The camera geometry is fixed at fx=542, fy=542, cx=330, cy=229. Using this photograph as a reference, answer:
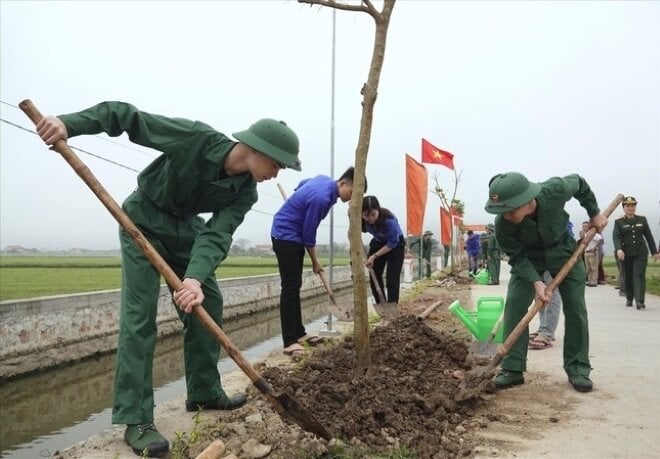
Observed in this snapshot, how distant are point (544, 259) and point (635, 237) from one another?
576cm

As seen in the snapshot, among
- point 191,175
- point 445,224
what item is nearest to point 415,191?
point 445,224

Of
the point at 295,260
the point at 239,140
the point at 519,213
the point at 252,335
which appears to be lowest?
the point at 252,335

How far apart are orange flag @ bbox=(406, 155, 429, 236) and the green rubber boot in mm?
7976

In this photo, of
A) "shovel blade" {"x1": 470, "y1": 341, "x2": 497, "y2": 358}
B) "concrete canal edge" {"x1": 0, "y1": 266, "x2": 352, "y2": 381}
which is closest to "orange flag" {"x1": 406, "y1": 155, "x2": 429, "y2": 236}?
"concrete canal edge" {"x1": 0, "y1": 266, "x2": 352, "y2": 381}

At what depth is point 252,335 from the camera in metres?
8.39

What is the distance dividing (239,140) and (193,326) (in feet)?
3.66

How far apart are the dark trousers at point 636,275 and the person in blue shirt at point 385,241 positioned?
4.37 metres

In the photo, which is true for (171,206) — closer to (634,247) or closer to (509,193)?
(509,193)

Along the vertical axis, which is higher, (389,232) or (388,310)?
(389,232)

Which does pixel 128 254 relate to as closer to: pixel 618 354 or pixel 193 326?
pixel 193 326

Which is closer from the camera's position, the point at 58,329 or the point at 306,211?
the point at 306,211

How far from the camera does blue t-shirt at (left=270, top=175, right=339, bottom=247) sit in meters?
4.59

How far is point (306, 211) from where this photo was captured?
4676 mm

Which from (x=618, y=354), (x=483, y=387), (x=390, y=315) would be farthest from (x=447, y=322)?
(x=483, y=387)
